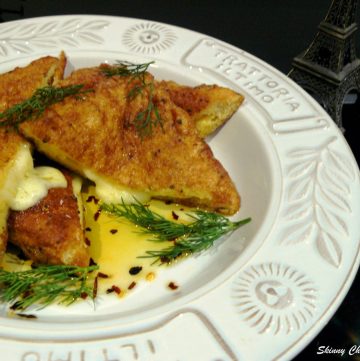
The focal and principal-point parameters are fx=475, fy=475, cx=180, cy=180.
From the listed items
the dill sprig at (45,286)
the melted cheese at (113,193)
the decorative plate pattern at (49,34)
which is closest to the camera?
the dill sprig at (45,286)

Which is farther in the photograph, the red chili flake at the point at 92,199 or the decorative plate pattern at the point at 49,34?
the decorative plate pattern at the point at 49,34

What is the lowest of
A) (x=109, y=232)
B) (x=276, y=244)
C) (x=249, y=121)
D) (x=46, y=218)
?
(x=109, y=232)

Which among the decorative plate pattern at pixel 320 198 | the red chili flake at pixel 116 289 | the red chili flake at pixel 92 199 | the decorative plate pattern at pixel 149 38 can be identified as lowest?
the red chili flake at pixel 116 289

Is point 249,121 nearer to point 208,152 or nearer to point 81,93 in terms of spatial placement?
point 208,152

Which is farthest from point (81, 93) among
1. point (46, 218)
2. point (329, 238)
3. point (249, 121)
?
point (329, 238)

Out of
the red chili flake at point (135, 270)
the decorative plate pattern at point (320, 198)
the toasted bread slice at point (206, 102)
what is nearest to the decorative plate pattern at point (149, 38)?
the toasted bread slice at point (206, 102)

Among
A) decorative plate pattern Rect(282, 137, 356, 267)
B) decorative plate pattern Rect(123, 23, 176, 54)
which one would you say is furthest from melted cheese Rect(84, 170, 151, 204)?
decorative plate pattern Rect(123, 23, 176, 54)

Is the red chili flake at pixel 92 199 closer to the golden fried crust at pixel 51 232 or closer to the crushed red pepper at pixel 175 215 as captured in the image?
the golden fried crust at pixel 51 232
